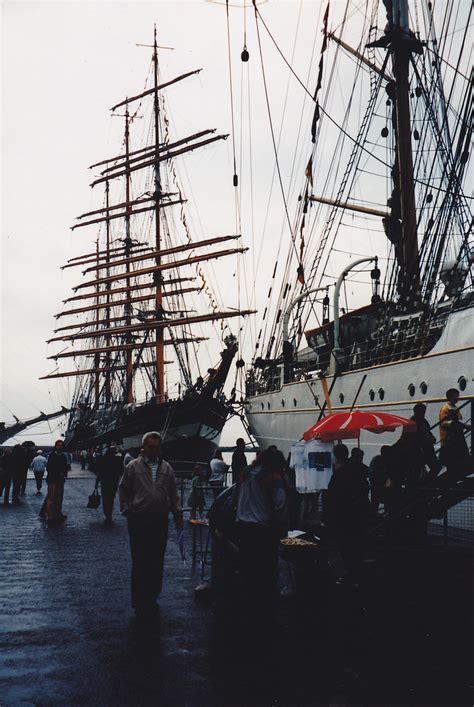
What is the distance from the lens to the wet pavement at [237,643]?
4.37 m

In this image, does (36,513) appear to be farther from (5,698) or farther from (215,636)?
(5,698)

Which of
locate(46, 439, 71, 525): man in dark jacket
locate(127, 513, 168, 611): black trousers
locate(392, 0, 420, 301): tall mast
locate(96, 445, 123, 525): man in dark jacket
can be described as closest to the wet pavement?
locate(127, 513, 168, 611): black trousers

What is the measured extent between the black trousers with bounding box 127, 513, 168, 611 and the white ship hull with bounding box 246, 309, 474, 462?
14.8ft

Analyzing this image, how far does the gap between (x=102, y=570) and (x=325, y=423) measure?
15.1 feet

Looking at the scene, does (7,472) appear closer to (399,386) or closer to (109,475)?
(109,475)

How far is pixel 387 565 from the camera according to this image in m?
7.71

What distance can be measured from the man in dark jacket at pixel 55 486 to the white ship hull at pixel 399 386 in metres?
7.78

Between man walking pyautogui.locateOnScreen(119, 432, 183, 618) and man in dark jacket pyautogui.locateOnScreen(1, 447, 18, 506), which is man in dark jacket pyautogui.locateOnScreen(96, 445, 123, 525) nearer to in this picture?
man in dark jacket pyautogui.locateOnScreen(1, 447, 18, 506)

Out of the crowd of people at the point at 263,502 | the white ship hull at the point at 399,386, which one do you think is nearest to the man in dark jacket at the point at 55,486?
the crowd of people at the point at 263,502

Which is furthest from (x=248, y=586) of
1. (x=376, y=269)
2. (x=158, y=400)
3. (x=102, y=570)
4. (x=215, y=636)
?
(x=158, y=400)

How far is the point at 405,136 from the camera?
2519 cm

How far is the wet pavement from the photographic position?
172 inches

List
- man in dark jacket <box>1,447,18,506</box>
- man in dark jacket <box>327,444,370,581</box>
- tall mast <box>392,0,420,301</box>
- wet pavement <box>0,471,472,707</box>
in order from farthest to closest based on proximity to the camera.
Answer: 1. tall mast <box>392,0,420,301</box>
2. man in dark jacket <box>1,447,18,506</box>
3. man in dark jacket <box>327,444,370,581</box>
4. wet pavement <box>0,471,472,707</box>

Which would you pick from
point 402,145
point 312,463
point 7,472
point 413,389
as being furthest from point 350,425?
point 402,145
